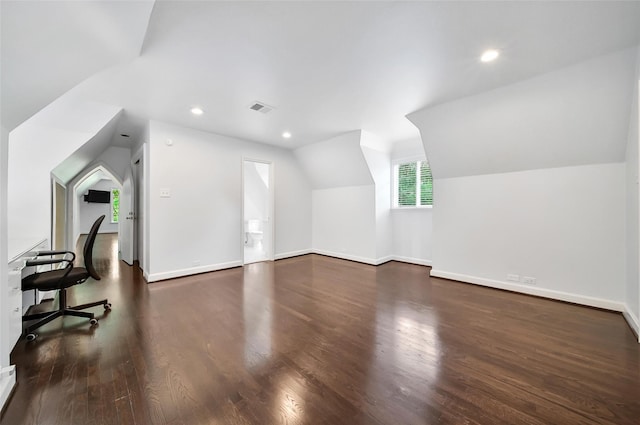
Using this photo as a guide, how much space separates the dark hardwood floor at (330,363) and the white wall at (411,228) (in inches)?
69.3

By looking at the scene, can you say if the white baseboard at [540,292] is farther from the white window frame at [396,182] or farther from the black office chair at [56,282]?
the black office chair at [56,282]

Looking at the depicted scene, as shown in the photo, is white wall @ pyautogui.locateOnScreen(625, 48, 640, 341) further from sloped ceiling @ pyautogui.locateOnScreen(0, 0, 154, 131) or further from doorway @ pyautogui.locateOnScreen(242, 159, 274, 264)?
doorway @ pyautogui.locateOnScreen(242, 159, 274, 264)

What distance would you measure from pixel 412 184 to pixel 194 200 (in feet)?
14.0

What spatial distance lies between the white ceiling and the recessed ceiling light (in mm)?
79

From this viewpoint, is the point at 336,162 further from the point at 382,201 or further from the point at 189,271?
the point at 189,271

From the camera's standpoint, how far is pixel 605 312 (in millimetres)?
2701

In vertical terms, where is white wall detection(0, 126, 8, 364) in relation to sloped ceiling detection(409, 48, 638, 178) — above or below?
below

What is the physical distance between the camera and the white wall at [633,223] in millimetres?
2223

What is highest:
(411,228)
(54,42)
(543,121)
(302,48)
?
(302,48)

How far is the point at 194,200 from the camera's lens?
4.14 m

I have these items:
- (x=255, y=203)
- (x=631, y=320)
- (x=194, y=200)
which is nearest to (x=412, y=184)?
(x=631, y=320)

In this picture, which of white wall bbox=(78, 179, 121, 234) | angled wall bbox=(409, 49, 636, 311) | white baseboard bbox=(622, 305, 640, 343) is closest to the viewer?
white baseboard bbox=(622, 305, 640, 343)

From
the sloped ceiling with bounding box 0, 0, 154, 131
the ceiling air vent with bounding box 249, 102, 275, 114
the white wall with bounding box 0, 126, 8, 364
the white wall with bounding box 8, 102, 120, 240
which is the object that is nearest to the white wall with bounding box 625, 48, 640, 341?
the ceiling air vent with bounding box 249, 102, 275, 114

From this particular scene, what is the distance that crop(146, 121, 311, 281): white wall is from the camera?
12.3 feet
